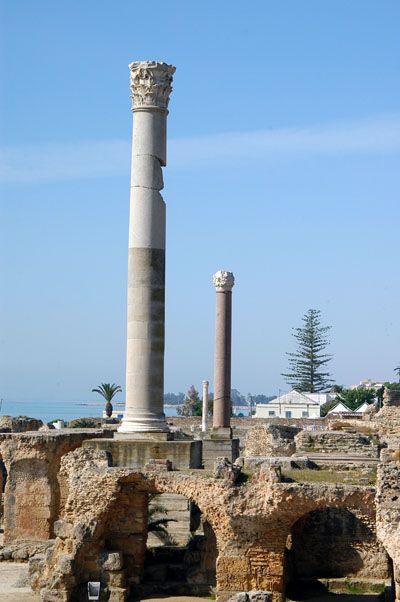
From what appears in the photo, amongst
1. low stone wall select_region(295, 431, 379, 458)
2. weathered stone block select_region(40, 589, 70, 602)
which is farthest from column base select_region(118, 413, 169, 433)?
low stone wall select_region(295, 431, 379, 458)

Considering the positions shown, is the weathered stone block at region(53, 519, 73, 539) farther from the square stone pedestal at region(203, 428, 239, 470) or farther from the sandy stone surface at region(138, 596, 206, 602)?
the square stone pedestal at region(203, 428, 239, 470)

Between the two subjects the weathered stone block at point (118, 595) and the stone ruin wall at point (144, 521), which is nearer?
the stone ruin wall at point (144, 521)

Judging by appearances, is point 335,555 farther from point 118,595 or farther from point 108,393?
point 108,393

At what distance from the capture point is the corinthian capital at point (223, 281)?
117 ft

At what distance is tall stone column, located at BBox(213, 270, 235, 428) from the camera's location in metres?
35.4

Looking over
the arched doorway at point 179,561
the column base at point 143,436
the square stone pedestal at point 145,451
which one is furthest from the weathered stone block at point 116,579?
the column base at point 143,436

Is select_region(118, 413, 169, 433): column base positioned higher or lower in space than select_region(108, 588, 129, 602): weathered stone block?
higher

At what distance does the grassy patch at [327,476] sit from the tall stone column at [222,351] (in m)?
14.1

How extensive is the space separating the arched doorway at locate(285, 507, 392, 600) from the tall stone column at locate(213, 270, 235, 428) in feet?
45.4

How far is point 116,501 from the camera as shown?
20.4m

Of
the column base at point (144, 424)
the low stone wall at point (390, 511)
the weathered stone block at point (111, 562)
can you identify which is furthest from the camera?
the column base at point (144, 424)

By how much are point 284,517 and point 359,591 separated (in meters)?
2.99

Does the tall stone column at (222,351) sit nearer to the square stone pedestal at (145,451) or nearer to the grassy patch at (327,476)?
the square stone pedestal at (145,451)

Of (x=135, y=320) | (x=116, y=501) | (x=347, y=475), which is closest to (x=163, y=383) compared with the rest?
(x=135, y=320)
